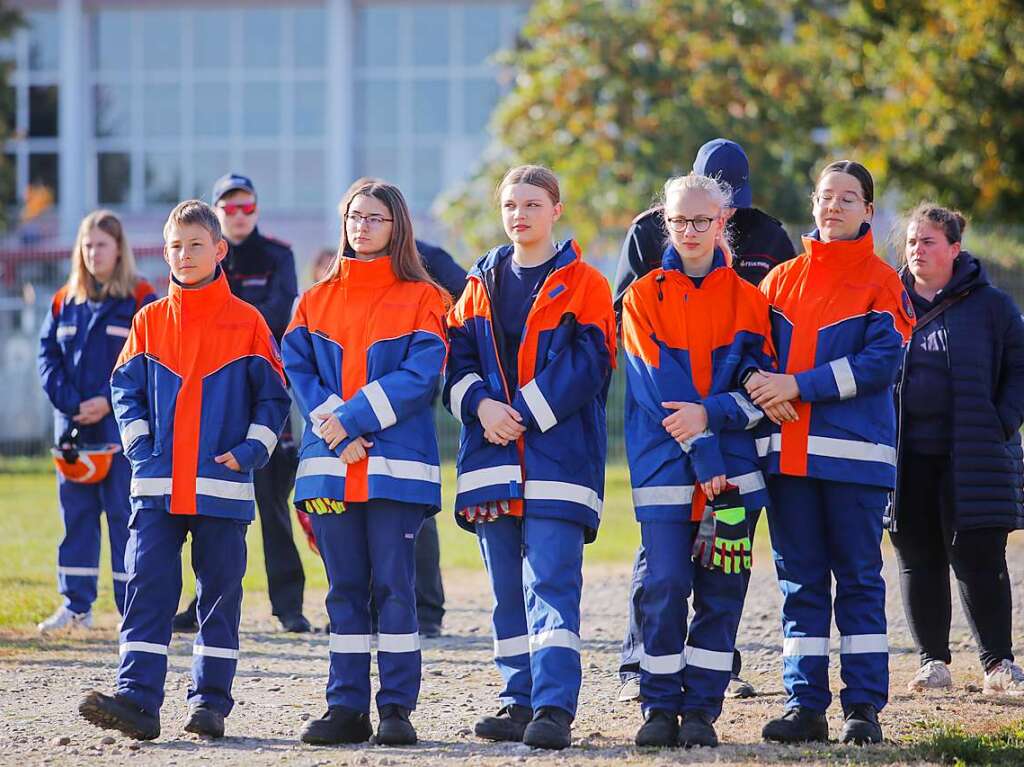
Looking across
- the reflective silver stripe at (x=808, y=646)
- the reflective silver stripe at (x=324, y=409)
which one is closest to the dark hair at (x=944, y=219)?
the reflective silver stripe at (x=808, y=646)

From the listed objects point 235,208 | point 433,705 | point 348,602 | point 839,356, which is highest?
point 235,208

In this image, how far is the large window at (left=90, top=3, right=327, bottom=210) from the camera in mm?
38438

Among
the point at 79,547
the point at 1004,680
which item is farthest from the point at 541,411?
the point at 79,547

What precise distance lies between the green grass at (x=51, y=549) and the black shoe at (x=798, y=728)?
15.7 feet

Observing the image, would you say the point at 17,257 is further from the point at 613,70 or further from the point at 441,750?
the point at 441,750

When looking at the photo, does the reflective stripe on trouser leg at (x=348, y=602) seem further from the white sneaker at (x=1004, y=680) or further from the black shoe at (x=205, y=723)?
the white sneaker at (x=1004, y=680)

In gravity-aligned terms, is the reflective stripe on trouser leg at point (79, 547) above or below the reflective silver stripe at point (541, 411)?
below

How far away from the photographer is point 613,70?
2273 centimetres

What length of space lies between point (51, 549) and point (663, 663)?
827cm

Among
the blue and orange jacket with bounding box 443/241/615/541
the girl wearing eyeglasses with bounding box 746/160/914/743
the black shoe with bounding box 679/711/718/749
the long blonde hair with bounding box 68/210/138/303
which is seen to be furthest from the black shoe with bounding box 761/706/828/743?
the long blonde hair with bounding box 68/210/138/303

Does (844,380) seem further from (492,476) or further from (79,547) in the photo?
(79,547)

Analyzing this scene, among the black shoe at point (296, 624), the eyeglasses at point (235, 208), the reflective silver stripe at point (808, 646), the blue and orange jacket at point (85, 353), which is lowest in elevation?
the black shoe at point (296, 624)

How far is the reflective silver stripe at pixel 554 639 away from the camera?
19.3 ft

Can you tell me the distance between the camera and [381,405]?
19.4 feet
